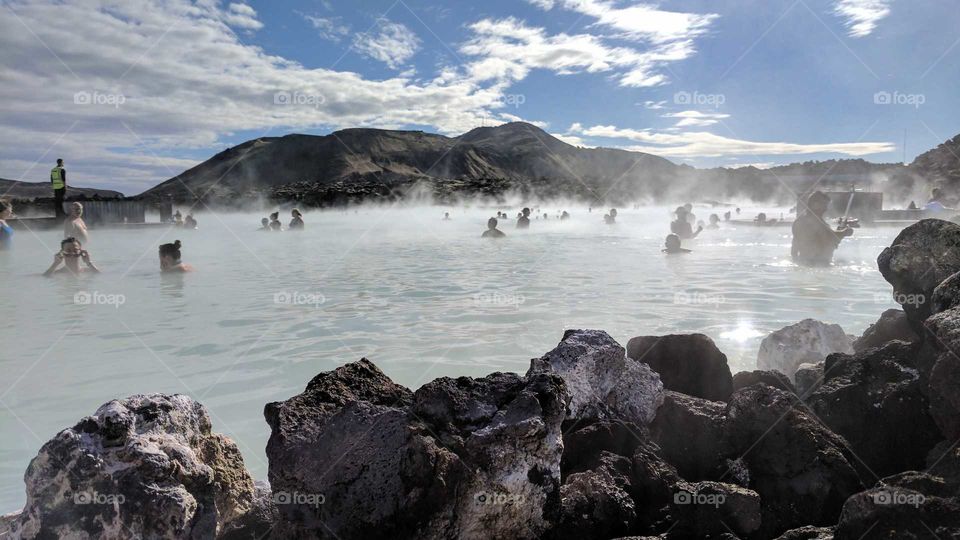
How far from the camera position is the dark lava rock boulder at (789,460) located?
2438mm

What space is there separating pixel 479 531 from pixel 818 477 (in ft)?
4.58

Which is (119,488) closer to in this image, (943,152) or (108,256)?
(108,256)

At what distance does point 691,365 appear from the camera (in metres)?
3.85

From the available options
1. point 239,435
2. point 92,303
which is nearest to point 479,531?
point 239,435

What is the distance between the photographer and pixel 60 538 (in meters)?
2.10

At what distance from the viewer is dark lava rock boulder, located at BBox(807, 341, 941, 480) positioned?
2.72 m

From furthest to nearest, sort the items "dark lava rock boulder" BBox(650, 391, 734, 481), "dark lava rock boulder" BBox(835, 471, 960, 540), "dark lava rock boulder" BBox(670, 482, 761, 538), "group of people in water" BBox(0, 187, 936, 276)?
"group of people in water" BBox(0, 187, 936, 276)
"dark lava rock boulder" BBox(650, 391, 734, 481)
"dark lava rock boulder" BBox(670, 482, 761, 538)
"dark lava rock boulder" BBox(835, 471, 960, 540)

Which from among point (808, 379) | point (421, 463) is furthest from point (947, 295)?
point (421, 463)

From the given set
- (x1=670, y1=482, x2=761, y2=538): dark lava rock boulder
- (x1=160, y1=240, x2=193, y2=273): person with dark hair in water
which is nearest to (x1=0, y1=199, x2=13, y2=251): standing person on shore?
(x1=160, y1=240, x2=193, y2=273): person with dark hair in water

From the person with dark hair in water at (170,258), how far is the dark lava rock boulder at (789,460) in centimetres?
1152

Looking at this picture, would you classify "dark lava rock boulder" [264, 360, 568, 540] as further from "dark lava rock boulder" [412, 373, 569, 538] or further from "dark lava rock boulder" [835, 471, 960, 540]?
"dark lava rock boulder" [835, 471, 960, 540]

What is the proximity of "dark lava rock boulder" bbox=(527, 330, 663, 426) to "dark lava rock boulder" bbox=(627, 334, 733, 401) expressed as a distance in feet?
1.79

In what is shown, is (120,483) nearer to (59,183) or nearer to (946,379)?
(946,379)

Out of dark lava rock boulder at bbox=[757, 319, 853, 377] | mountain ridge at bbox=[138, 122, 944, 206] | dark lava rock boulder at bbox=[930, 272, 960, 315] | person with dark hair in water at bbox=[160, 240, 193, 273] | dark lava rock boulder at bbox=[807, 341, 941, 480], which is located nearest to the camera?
dark lava rock boulder at bbox=[807, 341, 941, 480]
